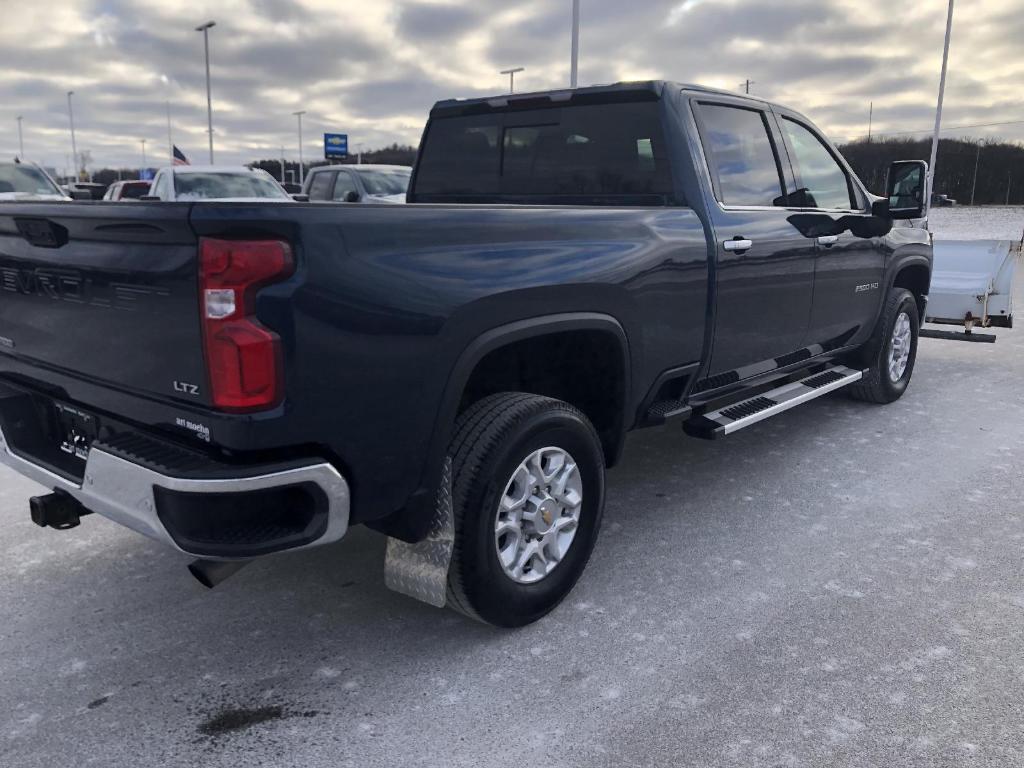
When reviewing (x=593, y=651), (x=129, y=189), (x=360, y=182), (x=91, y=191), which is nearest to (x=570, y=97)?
(x=593, y=651)

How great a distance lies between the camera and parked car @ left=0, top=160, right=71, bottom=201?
13.0 meters

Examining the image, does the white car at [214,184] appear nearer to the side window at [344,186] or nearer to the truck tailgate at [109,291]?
the side window at [344,186]

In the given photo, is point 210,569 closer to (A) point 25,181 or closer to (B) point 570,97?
(B) point 570,97

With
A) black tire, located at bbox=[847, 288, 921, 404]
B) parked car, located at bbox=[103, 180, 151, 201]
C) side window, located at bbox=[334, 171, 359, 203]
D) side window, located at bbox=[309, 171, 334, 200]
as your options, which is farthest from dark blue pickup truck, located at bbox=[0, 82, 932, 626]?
parked car, located at bbox=[103, 180, 151, 201]

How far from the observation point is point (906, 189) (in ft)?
18.7

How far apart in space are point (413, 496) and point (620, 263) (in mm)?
1259

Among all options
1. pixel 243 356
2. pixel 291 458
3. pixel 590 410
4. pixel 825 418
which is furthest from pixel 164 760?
pixel 825 418

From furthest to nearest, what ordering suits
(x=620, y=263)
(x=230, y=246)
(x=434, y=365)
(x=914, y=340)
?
(x=914, y=340) < (x=620, y=263) < (x=434, y=365) < (x=230, y=246)

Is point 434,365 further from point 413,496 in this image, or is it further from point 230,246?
point 230,246

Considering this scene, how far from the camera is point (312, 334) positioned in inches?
89.5

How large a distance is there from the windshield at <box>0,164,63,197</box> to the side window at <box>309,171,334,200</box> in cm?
403

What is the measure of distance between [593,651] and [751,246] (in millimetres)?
2098

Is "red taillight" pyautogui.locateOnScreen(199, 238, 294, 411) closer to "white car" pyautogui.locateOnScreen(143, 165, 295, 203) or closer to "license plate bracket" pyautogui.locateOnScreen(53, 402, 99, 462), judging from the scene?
"license plate bracket" pyautogui.locateOnScreen(53, 402, 99, 462)

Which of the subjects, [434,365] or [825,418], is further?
[825,418]
